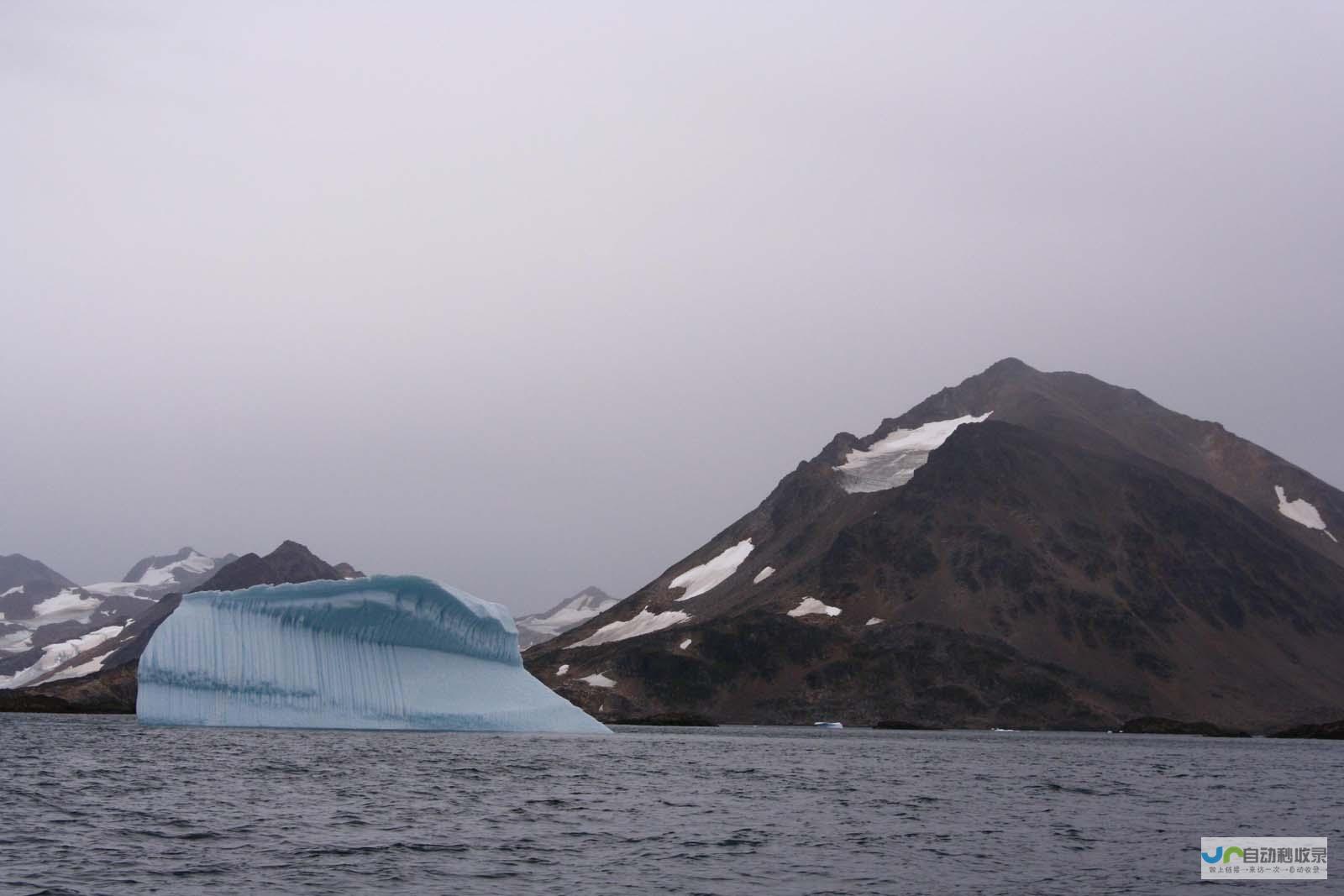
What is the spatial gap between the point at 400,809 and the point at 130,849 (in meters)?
9.95

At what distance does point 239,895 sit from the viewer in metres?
24.5

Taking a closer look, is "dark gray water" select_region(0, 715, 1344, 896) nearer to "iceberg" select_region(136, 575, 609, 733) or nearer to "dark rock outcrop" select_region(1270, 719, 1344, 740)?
"iceberg" select_region(136, 575, 609, 733)

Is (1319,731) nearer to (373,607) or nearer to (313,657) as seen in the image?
(373,607)

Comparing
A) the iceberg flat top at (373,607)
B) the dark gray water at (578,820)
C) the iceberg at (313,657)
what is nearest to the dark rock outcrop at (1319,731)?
the dark gray water at (578,820)

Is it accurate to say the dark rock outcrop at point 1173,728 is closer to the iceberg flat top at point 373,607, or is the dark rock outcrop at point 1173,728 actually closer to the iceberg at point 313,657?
the iceberg flat top at point 373,607

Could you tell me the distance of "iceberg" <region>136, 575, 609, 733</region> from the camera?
7256 centimetres

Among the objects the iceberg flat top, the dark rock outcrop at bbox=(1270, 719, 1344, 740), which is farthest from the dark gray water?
the dark rock outcrop at bbox=(1270, 719, 1344, 740)

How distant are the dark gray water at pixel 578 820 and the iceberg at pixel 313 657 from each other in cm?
280

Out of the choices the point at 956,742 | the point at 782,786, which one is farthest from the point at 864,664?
the point at 782,786

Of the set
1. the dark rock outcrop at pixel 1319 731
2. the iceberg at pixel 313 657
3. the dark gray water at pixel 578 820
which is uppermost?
the iceberg at pixel 313 657

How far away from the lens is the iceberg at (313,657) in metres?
72.6

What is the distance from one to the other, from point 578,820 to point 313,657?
39.2 metres

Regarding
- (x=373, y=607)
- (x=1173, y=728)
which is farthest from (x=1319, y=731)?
(x=373, y=607)

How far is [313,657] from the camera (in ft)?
240
